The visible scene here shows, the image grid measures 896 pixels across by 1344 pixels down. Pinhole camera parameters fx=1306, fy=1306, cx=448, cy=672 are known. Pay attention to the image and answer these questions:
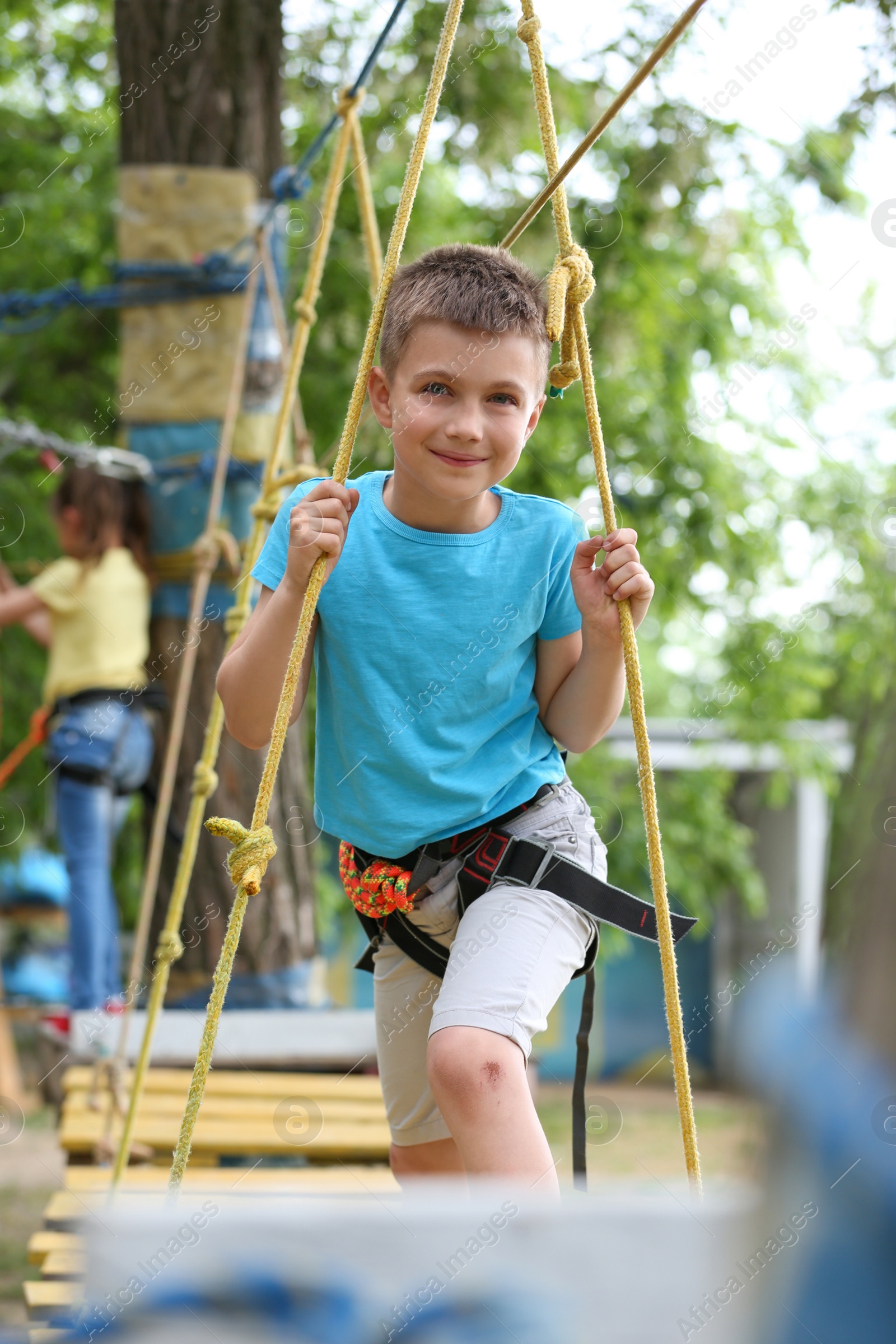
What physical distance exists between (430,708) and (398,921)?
0.32 metres

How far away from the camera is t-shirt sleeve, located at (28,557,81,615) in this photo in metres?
4.04

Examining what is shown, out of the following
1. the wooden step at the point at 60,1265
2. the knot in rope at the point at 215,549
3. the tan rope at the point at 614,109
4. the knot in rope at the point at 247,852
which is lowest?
the wooden step at the point at 60,1265

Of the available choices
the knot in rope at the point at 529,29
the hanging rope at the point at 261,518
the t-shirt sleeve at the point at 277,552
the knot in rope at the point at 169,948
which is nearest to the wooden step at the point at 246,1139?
the hanging rope at the point at 261,518

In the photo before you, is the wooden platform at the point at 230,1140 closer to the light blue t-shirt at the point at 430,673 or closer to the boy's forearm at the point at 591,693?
the light blue t-shirt at the point at 430,673

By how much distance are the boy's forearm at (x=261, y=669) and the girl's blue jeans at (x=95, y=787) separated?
205 cm

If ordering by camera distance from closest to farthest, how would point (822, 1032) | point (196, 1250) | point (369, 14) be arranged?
point (822, 1032)
point (196, 1250)
point (369, 14)

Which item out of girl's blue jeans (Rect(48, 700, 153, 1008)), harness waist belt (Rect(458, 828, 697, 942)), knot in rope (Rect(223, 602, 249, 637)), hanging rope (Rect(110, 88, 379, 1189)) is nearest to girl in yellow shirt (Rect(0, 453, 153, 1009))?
girl's blue jeans (Rect(48, 700, 153, 1008))

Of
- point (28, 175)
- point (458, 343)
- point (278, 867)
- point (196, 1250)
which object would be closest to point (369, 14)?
point (28, 175)

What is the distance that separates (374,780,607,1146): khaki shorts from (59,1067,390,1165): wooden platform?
98 cm

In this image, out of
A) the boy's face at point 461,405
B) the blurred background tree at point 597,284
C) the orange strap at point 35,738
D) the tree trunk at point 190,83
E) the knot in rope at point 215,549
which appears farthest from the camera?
the blurred background tree at point 597,284

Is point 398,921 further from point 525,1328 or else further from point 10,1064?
point 10,1064

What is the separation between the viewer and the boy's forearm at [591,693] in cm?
184

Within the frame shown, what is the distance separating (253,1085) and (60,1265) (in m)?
1.08

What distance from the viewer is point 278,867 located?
403 cm
